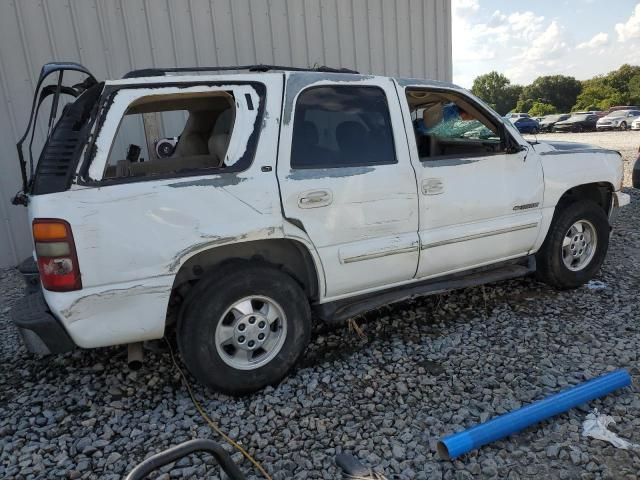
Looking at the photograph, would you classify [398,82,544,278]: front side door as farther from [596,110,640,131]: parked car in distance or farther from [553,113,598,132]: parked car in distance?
[553,113,598,132]: parked car in distance

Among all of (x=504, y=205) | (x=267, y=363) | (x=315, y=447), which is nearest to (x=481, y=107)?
(x=504, y=205)

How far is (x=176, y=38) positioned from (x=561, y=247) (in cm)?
514

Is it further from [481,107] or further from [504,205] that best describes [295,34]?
[504,205]

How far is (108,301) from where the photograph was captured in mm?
2561

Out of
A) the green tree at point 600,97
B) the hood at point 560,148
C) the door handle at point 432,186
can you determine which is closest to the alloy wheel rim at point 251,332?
the door handle at point 432,186

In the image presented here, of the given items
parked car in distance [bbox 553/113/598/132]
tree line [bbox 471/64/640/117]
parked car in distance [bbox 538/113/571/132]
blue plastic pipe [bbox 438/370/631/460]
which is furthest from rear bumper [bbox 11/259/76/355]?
tree line [bbox 471/64/640/117]

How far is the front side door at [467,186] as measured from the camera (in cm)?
342

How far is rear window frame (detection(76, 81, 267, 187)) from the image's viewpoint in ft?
8.23

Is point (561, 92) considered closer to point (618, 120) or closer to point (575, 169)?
point (618, 120)

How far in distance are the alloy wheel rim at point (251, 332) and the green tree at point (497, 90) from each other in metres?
85.1

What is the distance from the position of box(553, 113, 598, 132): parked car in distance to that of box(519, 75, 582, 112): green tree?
4144cm

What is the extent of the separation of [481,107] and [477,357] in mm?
1933

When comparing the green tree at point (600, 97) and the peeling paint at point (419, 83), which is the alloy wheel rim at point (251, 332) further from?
the green tree at point (600, 97)

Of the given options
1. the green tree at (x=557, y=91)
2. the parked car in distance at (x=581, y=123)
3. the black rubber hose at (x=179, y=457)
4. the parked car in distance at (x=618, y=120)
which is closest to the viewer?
the black rubber hose at (x=179, y=457)
